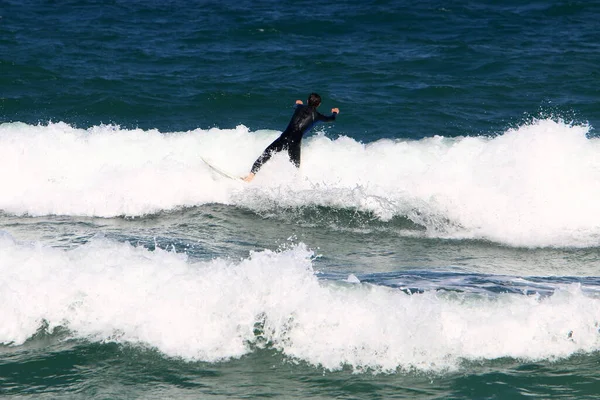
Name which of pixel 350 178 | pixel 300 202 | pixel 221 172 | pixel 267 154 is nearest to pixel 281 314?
pixel 300 202

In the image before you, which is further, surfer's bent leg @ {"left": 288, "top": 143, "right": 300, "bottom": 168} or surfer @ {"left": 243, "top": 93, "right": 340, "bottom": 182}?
surfer's bent leg @ {"left": 288, "top": 143, "right": 300, "bottom": 168}

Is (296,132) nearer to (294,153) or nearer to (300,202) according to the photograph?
(294,153)

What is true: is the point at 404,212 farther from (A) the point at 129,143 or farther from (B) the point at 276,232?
(A) the point at 129,143

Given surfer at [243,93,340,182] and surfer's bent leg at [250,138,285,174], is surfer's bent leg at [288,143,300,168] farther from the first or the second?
surfer's bent leg at [250,138,285,174]

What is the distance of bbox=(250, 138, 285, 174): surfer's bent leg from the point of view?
11570 mm

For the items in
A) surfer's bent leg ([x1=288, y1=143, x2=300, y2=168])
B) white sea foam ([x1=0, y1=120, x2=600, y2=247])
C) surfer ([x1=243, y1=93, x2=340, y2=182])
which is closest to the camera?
white sea foam ([x1=0, y1=120, x2=600, y2=247])

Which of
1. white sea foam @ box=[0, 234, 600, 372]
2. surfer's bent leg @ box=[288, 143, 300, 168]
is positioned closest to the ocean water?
white sea foam @ box=[0, 234, 600, 372]

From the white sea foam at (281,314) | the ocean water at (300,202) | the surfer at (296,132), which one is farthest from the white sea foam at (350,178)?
the white sea foam at (281,314)

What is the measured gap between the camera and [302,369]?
6168 mm

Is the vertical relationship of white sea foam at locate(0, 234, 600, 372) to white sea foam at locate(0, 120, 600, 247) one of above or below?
below

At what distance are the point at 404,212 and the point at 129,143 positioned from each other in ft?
16.5

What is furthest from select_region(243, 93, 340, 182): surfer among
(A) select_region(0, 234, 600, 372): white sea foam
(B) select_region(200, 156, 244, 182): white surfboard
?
(A) select_region(0, 234, 600, 372): white sea foam

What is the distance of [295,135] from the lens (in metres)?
11.6

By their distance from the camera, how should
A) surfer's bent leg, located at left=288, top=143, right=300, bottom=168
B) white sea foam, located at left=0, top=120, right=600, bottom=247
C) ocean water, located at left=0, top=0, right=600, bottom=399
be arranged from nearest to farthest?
1. ocean water, located at left=0, top=0, right=600, bottom=399
2. white sea foam, located at left=0, top=120, right=600, bottom=247
3. surfer's bent leg, located at left=288, top=143, right=300, bottom=168
